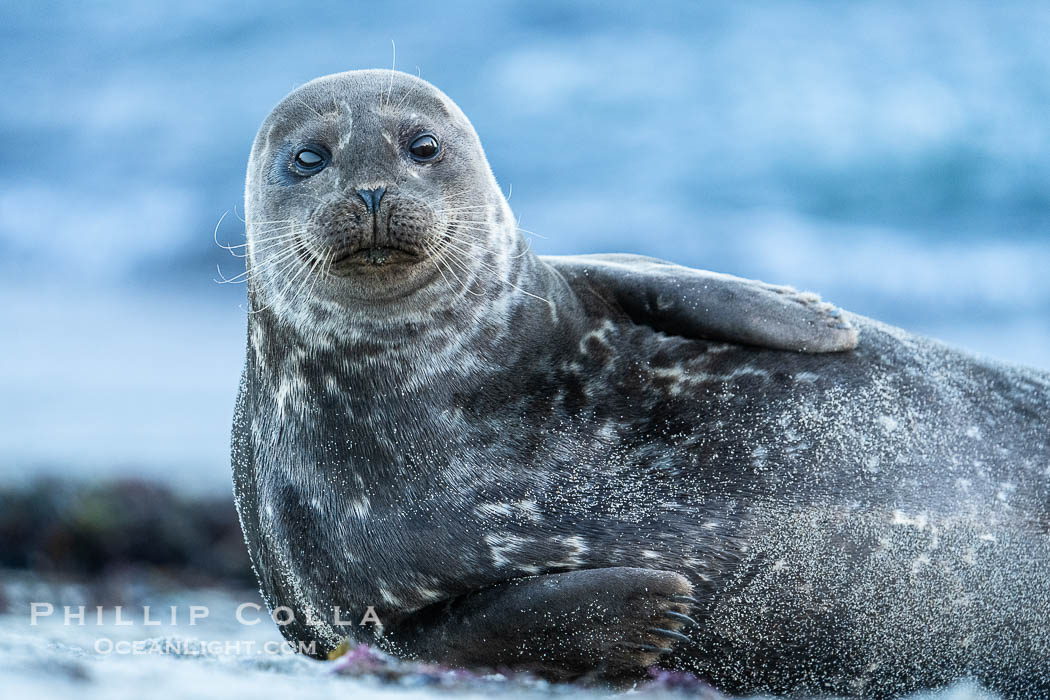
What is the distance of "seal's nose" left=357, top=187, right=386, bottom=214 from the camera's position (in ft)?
12.4

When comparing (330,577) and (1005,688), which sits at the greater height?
(330,577)

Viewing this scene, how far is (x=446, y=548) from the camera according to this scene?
390 centimetres

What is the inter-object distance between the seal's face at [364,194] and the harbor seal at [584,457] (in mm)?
11

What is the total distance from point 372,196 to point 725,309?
4.31 feet

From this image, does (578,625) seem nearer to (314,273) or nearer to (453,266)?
(453,266)

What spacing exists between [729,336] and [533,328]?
692mm

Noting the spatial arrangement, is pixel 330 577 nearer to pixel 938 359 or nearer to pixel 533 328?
pixel 533 328

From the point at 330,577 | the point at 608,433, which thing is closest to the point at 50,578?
the point at 330,577

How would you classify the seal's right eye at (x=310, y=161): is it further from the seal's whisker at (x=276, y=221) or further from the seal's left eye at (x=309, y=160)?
the seal's whisker at (x=276, y=221)

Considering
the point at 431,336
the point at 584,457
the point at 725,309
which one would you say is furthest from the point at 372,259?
the point at 725,309

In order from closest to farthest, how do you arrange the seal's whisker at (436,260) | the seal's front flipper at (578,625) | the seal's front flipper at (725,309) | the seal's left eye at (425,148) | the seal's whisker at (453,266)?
1. the seal's front flipper at (578,625)
2. the seal's whisker at (436,260)
3. the seal's whisker at (453,266)
4. the seal's left eye at (425,148)
5. the seal's front flipper at (725,309)

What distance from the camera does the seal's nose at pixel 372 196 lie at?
3791 millimetres

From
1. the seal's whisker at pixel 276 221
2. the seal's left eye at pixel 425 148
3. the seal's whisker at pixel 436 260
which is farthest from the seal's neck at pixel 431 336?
the seal's left eye at pixel 425 148

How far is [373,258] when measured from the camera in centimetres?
383
